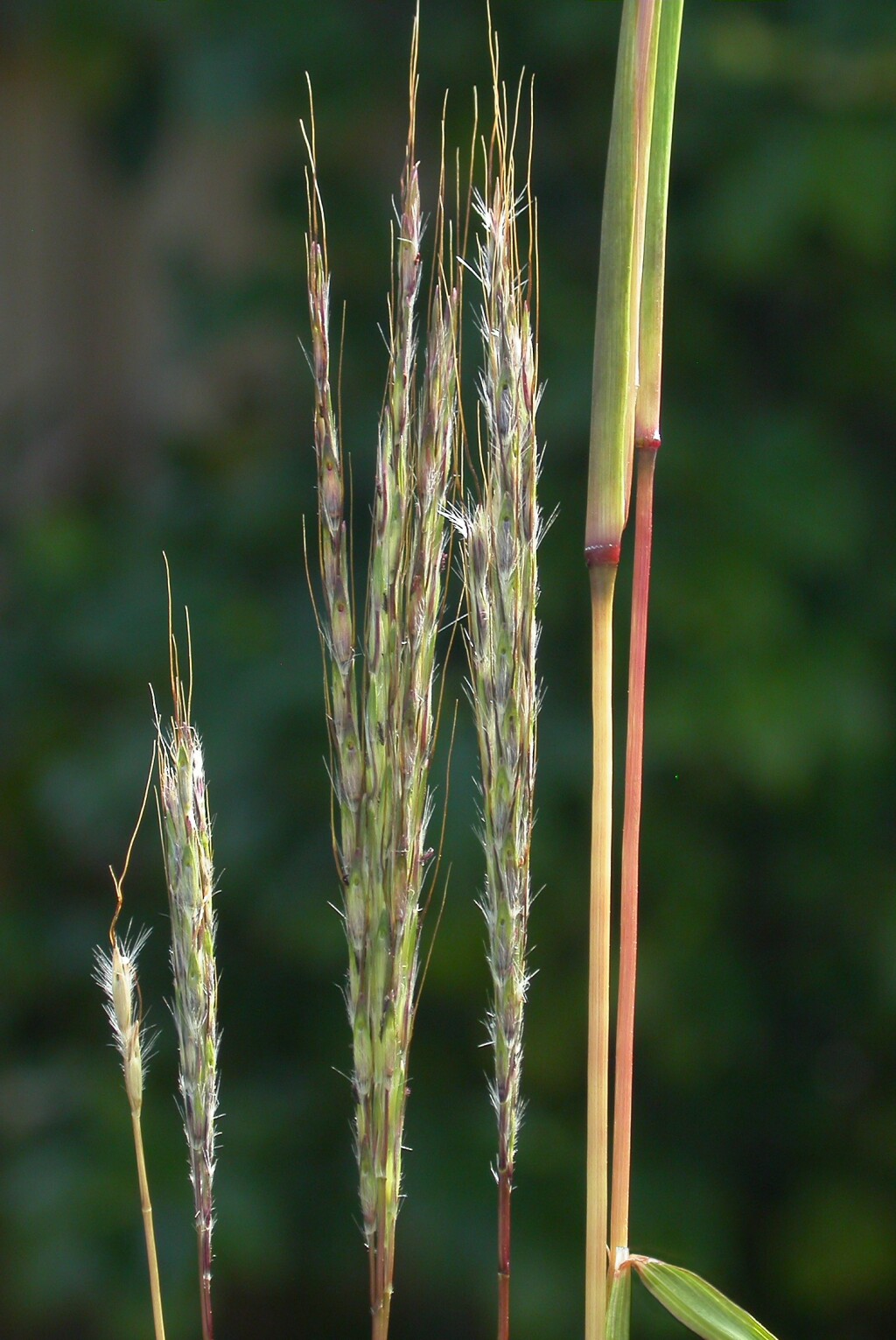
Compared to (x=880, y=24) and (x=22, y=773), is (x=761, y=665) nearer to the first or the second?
(x=880, y=24)

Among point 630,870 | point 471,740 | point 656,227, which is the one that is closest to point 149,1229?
point 630,870

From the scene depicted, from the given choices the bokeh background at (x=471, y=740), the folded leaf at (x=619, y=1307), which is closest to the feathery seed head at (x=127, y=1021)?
the folded leaf at (x=619, y=1307)

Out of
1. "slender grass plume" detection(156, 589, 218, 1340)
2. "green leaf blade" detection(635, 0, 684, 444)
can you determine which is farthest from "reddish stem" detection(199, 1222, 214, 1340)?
"green leaf blade" detection(635, 0, 684, 444)

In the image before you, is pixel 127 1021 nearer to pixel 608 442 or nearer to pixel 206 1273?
pixel 206 1273

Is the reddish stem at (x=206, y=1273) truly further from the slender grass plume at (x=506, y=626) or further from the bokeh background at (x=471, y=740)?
the bokeh background at (x=471, y=740)

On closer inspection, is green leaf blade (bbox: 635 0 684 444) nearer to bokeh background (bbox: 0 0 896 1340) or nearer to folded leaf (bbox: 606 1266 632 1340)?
folded leaf (bbox: 606 1266 632 1340)

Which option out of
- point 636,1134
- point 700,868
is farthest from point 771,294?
point 636,1134
